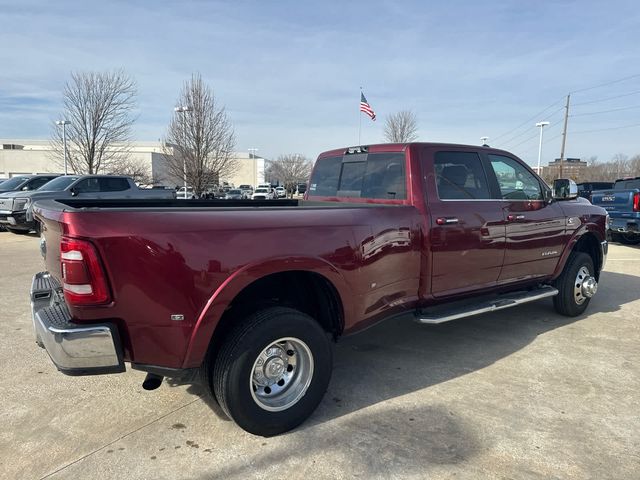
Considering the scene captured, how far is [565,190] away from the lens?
501cm

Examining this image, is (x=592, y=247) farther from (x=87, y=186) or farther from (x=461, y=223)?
(x=87, y=186)

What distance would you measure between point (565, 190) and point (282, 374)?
12.7 ft

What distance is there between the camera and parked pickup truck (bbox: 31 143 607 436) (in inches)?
93.0

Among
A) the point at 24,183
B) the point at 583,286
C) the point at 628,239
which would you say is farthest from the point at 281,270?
the point at 24,183

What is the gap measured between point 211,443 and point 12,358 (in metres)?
2.39

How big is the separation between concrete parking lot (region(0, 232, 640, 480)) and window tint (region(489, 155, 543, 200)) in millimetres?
1527

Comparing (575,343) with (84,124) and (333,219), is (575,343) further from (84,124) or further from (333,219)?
(84,124)

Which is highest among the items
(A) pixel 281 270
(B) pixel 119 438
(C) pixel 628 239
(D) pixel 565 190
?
(D) pixel 565 190

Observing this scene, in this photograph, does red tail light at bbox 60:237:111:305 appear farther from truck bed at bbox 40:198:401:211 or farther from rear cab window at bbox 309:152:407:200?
rear cab window at bbox 309:152:407:200

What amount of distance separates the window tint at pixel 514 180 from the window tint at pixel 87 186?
12108 mm

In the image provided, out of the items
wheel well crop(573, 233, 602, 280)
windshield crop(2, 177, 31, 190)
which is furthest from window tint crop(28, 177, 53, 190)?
wheel well crop(573, 233, 602, 280)

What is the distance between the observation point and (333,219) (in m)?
3.13

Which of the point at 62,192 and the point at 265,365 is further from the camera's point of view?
the point at 62,192

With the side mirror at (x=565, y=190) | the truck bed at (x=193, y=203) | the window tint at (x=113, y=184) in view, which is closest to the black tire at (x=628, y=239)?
the side mirror at (x=565, y=190)
